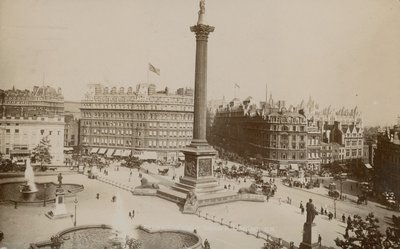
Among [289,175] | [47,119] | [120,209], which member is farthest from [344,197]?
[47,119]

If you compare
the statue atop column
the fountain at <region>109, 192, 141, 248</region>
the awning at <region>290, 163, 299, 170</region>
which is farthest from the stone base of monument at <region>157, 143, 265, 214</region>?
the awning at <region>290, 163, 299, 170</region>

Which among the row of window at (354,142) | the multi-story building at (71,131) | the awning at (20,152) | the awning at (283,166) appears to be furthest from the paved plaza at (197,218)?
the multi-story building at (71,131)

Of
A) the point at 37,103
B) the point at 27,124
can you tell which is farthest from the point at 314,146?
the point at 37,103

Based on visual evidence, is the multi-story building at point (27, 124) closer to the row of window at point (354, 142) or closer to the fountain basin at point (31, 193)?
the fountain basin at point (31, 193)

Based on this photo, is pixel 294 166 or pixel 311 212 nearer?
pixel 311 212

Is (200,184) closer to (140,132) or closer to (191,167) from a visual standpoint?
(191,167)

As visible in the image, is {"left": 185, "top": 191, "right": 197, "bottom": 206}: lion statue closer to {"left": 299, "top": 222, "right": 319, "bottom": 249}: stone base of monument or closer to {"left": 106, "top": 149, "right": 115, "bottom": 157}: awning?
{"left": 299, "top": 222, "right": 319, "bottom": 249}: stone base of monument
